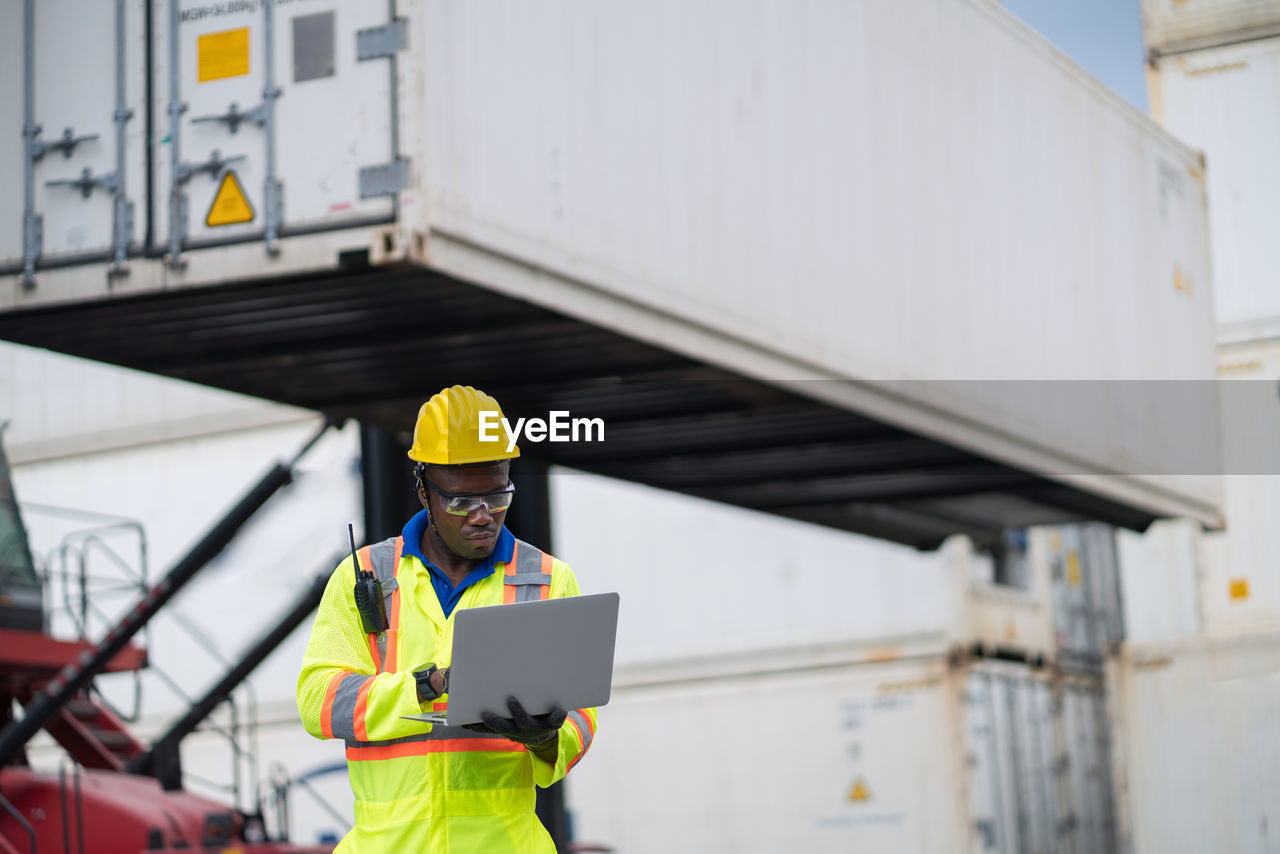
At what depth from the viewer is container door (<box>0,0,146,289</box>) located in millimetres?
7273

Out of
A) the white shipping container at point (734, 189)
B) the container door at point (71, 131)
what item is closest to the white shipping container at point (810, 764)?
the white shipping container at point (734, 189)

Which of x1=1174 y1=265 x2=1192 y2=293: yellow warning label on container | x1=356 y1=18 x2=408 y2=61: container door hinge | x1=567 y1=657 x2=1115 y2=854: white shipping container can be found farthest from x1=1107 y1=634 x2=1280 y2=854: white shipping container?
x1=356 y1=18 x2=408 y2=61: container door hinge

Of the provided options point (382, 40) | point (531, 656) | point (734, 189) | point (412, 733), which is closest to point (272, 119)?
point (382, 40)

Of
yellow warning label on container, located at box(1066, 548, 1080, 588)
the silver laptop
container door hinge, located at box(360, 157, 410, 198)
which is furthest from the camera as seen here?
yellow warning label on container, located at box(1066, 548, 1080, 588)

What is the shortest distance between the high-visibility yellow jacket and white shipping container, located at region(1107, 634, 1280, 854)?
514 inches

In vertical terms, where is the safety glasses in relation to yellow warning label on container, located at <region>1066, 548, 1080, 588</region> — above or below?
below

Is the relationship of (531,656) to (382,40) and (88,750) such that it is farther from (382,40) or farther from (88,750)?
(88,750)

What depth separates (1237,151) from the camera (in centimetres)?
1664

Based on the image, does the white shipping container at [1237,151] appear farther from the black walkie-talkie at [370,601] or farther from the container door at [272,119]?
the black walkie-talkie at [370,601]

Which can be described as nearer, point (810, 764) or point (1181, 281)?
point (1181, 281)

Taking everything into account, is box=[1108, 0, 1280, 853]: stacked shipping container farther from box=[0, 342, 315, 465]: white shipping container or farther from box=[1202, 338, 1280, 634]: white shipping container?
box=[0, 342, 315, 465]: white shipping container

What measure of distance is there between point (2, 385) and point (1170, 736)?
11.7m

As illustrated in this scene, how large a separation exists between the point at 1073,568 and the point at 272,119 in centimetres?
1220

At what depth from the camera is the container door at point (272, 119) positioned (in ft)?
22.3
